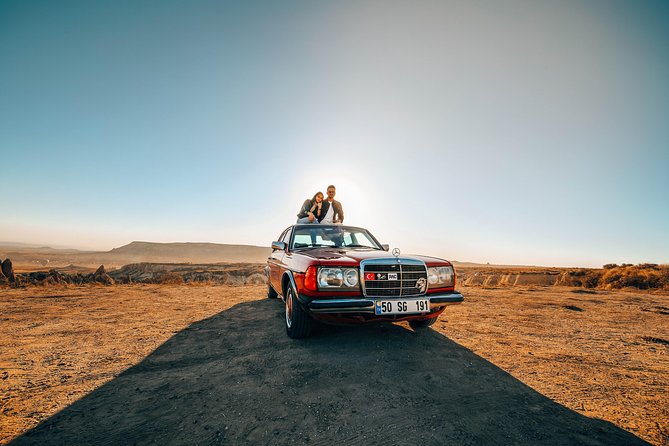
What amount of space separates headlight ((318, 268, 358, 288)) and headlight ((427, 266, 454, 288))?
1036 mm

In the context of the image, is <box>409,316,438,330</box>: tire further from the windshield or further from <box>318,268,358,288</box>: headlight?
<box>318,268,358,288</box>: headlight

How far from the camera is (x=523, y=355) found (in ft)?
10.9

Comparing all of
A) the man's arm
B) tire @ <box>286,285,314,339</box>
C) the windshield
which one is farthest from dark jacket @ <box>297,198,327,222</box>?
tire @ <box>286,285,314,339</box>

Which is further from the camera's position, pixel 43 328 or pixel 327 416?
pixel 43 328

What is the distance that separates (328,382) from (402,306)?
3.87 feet

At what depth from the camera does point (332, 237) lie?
500 centimetres

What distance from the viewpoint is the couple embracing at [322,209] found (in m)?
6.44

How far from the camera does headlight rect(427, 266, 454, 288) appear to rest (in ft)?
12.0

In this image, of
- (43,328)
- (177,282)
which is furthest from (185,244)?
(43,328)

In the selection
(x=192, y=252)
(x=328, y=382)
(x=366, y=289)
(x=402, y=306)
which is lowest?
(x=192, y=252)

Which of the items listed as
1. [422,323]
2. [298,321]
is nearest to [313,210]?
[298,321]

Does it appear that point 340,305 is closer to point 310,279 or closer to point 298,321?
point 310,279

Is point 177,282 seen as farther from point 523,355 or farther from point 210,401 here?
point 523,355

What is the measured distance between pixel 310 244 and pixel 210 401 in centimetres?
287
